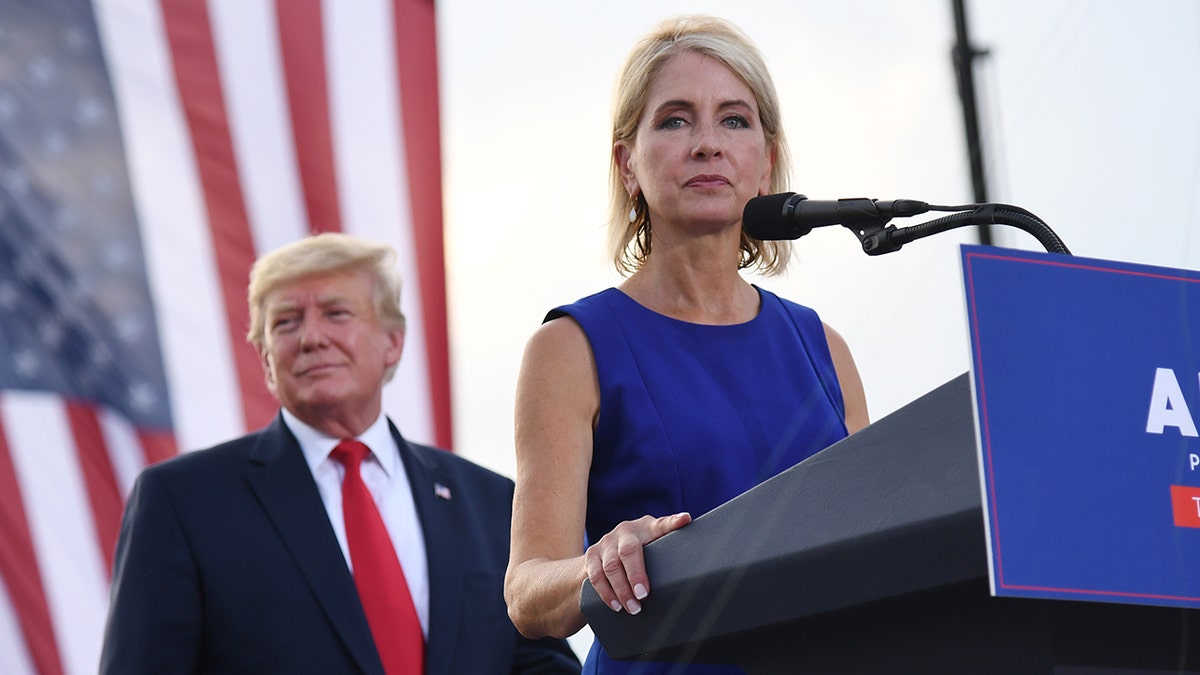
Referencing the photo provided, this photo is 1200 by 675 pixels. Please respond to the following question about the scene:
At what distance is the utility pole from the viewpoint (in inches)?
151

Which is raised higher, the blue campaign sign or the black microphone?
the black microphone

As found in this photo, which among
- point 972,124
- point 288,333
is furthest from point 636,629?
point 972,124

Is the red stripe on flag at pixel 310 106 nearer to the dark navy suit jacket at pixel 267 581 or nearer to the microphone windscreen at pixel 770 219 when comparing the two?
the dark navy suit jacket at pixel 267 581

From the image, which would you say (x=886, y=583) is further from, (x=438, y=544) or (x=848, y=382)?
(x=438, y=544)

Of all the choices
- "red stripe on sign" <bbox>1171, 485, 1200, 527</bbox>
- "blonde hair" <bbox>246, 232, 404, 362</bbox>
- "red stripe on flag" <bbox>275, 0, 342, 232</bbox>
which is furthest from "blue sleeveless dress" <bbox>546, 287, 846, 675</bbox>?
"red stripe on flag" <bbox>275, 0, 342, 232</bbox>

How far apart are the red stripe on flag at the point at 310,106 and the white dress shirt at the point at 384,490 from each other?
1.88 meters

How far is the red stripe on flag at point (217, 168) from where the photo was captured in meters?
4.69

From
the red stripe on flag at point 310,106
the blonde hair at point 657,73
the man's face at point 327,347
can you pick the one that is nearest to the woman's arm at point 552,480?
the blonde hair at point 657,73

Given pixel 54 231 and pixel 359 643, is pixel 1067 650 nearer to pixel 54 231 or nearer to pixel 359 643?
pixel 359 643

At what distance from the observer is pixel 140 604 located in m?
2.71

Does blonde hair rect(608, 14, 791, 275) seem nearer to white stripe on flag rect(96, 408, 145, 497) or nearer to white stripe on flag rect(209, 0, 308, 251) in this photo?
white stripe on flag rect(96, 408, 145, 497)

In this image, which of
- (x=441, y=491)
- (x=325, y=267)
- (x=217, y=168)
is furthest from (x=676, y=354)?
(x=217, y=168)

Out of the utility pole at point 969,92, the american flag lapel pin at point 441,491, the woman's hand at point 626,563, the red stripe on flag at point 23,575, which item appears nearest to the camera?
the woman's hand at point 626,563

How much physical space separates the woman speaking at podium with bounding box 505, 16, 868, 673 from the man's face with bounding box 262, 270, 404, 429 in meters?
1.35
